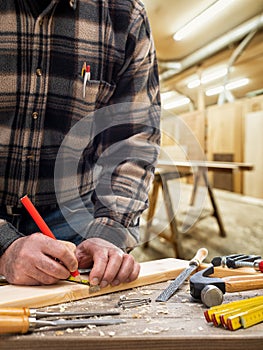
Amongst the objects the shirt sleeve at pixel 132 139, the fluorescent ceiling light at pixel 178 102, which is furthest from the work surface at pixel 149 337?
the fluorescent ceiling light at pixel 178 102

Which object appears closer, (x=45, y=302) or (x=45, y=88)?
(x=45, y=302)

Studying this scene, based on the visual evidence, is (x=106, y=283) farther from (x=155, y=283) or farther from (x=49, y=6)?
(x=49, y=6)

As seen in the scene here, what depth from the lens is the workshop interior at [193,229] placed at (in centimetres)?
48

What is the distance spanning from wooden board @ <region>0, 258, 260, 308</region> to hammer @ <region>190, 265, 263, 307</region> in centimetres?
5

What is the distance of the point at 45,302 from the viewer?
0.60 metres

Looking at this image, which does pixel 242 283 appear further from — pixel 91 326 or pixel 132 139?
pixel 132 139

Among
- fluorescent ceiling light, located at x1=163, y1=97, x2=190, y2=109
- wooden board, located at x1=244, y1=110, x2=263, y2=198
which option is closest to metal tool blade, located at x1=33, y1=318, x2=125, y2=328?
wooden board, located at x1=244, y1=110, x2=263, y2=198

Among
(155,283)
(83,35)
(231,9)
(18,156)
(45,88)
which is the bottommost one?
(155,283)

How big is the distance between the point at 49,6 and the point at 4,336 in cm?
68

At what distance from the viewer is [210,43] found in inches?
234

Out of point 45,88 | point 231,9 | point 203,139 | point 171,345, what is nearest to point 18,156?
point 45,88

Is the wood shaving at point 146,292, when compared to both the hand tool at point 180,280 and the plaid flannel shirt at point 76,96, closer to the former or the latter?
the hand tool at point 180,280

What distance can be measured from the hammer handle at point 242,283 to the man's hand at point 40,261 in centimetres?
29

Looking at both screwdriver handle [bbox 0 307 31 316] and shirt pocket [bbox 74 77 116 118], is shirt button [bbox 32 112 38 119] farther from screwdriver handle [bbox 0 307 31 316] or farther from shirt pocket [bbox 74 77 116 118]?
screwdriver handle [bbox 0 307 31 316]
